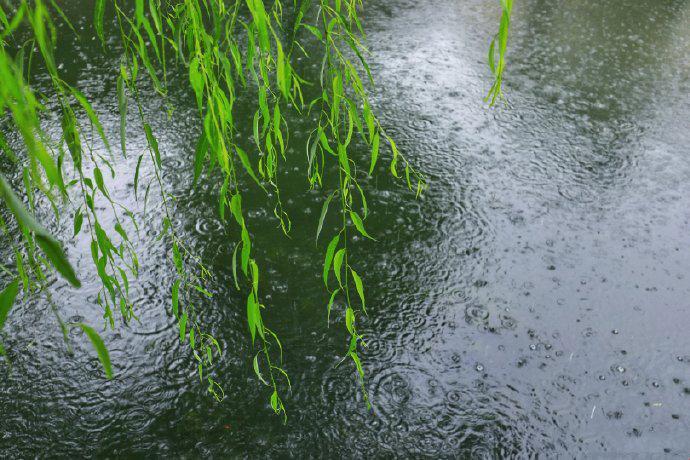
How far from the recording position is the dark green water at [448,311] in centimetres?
194

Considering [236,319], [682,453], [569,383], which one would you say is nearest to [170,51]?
[236,319]

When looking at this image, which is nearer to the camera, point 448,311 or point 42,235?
point 42,235

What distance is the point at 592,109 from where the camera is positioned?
3615 millimetres

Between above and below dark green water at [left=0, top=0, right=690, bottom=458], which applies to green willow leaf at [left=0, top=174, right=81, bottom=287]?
above

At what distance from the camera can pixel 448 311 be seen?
238 cm

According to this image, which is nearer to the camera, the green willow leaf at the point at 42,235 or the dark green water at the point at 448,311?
the green willow leaf at the point at 42,235

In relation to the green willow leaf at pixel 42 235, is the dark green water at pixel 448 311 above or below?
below

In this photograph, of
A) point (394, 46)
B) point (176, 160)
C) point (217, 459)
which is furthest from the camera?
point (394, 46)

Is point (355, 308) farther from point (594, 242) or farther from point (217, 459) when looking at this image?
point (594, 242)

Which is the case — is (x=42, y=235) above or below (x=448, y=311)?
above

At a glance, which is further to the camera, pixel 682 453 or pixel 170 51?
pixel 170 51

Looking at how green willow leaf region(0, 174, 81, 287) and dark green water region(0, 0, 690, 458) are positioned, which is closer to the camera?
green willow leaf region(0, 174, 81, 287)

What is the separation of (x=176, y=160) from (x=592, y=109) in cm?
233

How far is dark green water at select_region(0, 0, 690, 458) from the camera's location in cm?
194
